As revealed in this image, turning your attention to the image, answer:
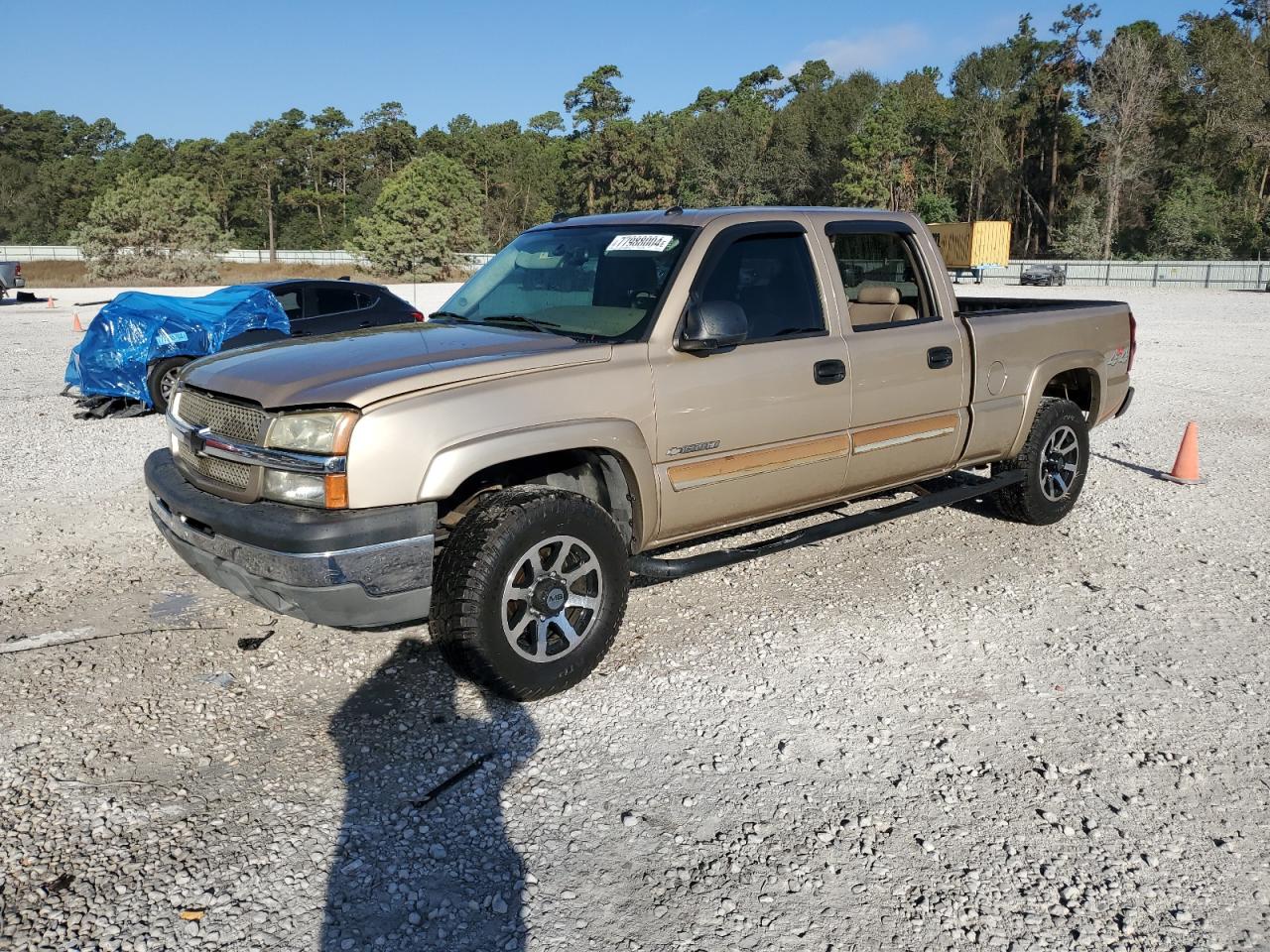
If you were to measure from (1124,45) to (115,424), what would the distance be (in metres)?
64.6

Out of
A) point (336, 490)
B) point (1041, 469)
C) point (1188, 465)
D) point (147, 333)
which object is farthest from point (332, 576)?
point (147, 333)

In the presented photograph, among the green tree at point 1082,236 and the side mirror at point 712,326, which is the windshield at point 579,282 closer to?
the side mirror at point 712,326

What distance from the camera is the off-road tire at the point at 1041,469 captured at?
614 centimetres

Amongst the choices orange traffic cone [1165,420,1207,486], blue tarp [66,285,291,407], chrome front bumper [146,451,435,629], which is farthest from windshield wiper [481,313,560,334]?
blue tarp [66,285,291,407]

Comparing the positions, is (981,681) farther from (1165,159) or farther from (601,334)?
(1165,159)

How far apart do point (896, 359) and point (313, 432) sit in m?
3.00

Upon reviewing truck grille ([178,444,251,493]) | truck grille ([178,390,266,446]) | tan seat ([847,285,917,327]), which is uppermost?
tan seat ([847,285,917,327])

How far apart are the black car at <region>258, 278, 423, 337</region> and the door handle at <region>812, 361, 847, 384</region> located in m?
8.33

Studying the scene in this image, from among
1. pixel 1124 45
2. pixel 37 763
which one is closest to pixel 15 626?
pixel 37 763

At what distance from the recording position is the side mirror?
414cm

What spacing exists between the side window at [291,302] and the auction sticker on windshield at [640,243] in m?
8.78

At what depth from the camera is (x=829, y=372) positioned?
4824 mm

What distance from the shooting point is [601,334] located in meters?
4.42

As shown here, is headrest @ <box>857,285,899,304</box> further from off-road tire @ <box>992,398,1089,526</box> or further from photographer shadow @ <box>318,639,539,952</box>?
photographer shadow @ <box>318,639,539,952</box>
